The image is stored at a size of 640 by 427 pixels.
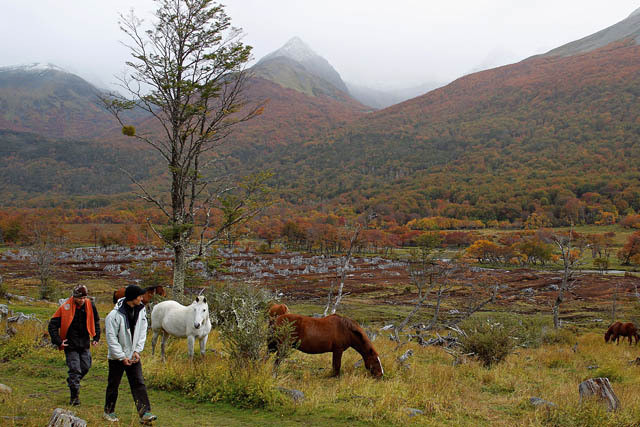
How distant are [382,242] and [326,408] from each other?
104 meters

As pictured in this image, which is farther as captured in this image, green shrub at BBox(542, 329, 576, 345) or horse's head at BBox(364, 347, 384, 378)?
green shrub at BBox(542, 329, 576, 345)

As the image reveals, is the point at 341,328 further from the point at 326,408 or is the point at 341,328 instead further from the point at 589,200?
the point at 589,200

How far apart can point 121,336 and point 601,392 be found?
24.7ft

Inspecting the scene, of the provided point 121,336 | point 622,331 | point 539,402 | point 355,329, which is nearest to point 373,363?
point 355,329

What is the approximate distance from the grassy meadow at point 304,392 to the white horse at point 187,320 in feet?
1.90

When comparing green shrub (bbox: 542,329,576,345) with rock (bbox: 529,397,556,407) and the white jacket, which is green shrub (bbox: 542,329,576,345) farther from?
the white jacket

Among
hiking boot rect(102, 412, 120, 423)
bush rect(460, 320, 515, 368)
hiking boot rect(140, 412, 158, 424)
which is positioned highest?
hiking boot rect(102, 412, 120, 423)

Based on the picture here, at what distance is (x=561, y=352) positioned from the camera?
12.9m

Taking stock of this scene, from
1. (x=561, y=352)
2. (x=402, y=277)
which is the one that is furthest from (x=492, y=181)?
(x=561, y=352)

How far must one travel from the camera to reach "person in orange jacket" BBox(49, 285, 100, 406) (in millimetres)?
5625

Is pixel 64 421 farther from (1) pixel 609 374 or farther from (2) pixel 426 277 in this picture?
(2) pixel 426 277

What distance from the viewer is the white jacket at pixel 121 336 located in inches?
195

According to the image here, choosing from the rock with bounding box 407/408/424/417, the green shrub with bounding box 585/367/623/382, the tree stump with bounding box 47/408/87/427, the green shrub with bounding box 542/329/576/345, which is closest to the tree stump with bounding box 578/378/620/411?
the rock with bounding box 407/408/424/417

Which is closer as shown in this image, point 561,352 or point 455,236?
point 561,352
